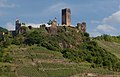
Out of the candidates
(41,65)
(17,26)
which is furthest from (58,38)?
(41,65)

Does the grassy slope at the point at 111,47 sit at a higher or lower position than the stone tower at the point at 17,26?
lower

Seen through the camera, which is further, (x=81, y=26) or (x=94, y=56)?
(x=81, y=26)

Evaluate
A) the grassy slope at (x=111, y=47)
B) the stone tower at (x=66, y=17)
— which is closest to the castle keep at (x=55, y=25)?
the stone tower at (x=66, y=17)

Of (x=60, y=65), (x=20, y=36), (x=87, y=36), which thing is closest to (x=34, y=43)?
(x=20, y=36)

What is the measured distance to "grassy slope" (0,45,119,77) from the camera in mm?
50763

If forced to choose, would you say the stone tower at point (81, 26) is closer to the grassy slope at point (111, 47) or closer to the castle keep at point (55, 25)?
the castle keep at point (55, 25)

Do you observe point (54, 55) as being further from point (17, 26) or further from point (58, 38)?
point (17, 26)

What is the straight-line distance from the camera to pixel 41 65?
5338 cm

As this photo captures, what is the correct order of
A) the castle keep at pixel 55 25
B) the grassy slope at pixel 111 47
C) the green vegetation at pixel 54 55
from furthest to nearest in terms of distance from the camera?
the grassy slope at pixel 111 47
the castle keep at pixel 55 25
the green vegetation at pixel 54 55

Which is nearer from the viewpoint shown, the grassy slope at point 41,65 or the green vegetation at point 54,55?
the grassy slope at point 41,65

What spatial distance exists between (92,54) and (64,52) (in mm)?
Answer: 5214

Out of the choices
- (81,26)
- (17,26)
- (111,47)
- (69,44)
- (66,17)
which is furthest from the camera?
(111,47)

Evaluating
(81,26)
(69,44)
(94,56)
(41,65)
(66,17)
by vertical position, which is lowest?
(41,65)

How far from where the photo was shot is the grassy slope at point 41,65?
50.8 m
